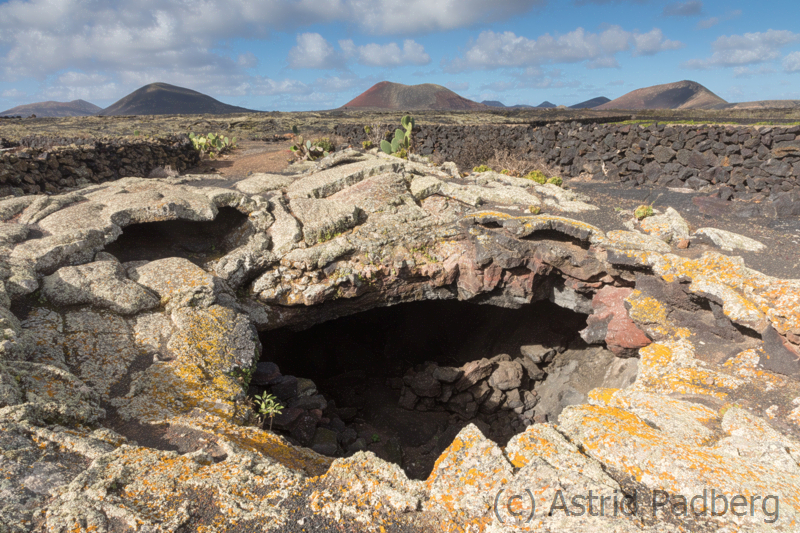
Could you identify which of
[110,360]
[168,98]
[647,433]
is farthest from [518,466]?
[168,98]

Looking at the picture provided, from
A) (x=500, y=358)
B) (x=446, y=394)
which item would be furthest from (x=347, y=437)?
(x=500, y=358)

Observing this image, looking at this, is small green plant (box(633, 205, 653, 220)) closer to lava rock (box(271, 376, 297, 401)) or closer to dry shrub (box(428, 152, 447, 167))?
lava rock (box(271, 376, 297, 401))

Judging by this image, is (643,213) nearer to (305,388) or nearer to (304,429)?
(305,388)

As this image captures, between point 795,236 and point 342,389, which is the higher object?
point 795,236

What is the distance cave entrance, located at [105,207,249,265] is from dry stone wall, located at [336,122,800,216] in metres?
11.0

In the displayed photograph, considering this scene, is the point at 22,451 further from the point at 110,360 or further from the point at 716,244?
the point at 716,244

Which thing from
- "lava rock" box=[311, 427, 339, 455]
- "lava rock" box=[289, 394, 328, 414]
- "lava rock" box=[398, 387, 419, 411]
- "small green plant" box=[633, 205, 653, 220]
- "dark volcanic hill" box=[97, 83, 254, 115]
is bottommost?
"lava rock" box=[398, 387, 419, 411]

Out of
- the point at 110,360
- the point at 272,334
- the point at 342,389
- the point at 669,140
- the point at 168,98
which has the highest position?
the point at 168,98

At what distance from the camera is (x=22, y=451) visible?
3441 mm

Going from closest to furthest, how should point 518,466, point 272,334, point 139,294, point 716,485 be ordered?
point 716,485
point 518,466
point 139,294
point 272,334

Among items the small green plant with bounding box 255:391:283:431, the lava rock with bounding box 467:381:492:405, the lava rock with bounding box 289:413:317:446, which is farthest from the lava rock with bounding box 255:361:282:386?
the lava rock with bounding box 467:381:492:405

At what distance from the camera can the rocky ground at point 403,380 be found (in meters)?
3.54

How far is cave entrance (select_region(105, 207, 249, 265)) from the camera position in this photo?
29.6ft

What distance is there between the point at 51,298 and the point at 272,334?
5.42 meters
